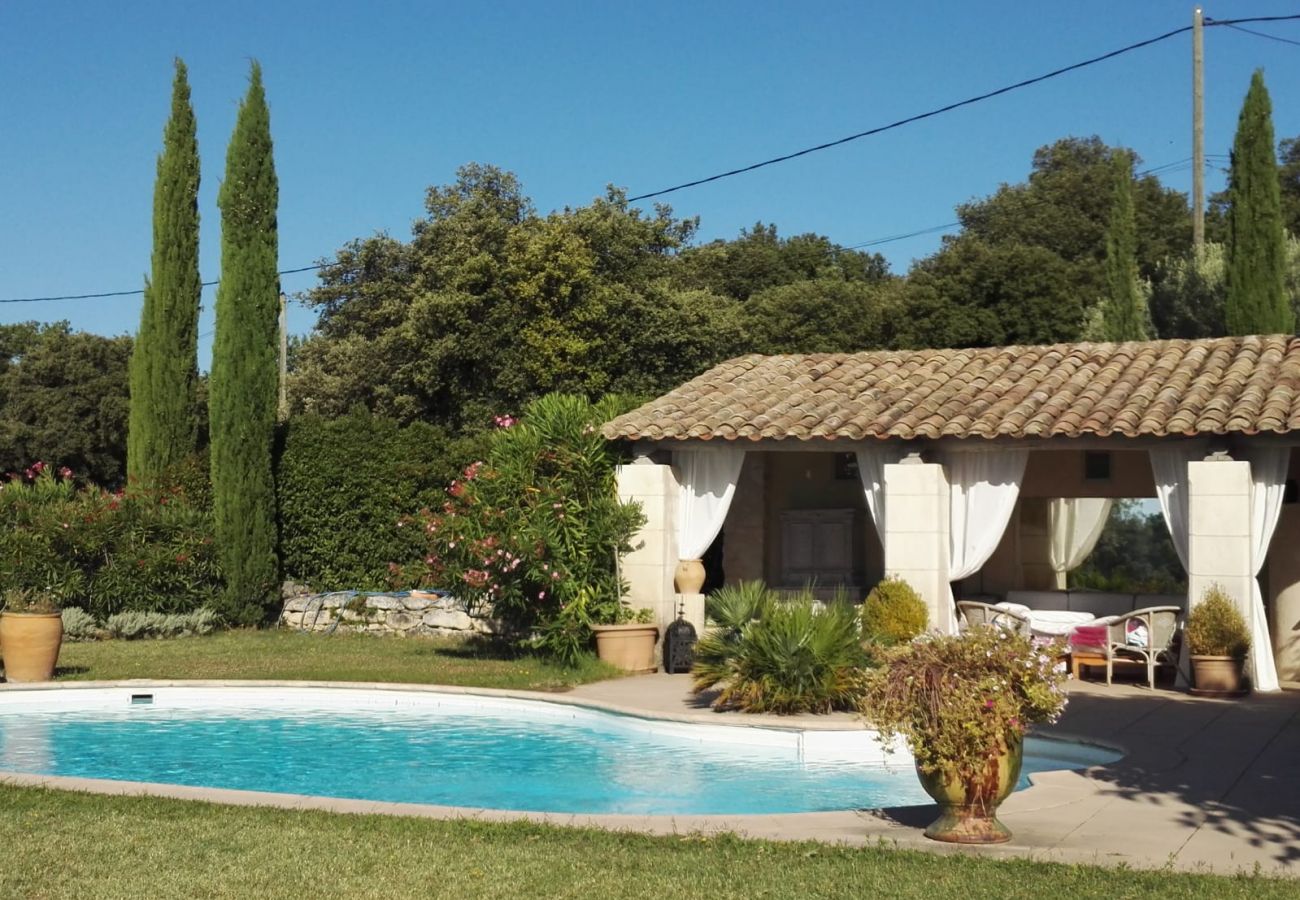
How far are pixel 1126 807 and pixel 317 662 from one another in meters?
12.1

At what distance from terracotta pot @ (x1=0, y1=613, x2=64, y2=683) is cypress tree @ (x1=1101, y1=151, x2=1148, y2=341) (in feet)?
68.1

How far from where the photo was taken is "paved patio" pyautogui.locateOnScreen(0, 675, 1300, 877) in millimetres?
7875

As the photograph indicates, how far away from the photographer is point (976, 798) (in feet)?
26.2

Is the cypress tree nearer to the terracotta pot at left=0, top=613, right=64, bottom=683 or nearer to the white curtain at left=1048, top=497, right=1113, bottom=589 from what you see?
the white curtain at left=1048, top=497, right=1113, bottom=589

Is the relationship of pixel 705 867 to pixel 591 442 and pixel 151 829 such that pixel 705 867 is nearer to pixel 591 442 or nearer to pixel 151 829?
pixel 151 829

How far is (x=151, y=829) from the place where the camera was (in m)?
8.47

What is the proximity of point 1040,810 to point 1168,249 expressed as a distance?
3908 cm

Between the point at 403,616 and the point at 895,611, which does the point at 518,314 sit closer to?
the point at 403,616

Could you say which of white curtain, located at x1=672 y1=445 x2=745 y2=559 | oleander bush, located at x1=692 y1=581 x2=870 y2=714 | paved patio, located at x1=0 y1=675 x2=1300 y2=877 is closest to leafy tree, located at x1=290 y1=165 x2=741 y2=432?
white curtain, located at x1=672 y1=445 x2=745 y2=559

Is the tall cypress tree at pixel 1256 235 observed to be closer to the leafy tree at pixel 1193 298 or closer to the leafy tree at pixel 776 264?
the leafy tree at pixel 1193 298

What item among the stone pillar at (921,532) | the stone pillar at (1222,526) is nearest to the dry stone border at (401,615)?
the stone pillar at (921,532)

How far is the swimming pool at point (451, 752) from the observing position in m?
11.3

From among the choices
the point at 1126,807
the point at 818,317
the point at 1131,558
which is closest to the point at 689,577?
the point at 1131,558

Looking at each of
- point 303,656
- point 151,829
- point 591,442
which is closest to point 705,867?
point 151,829
